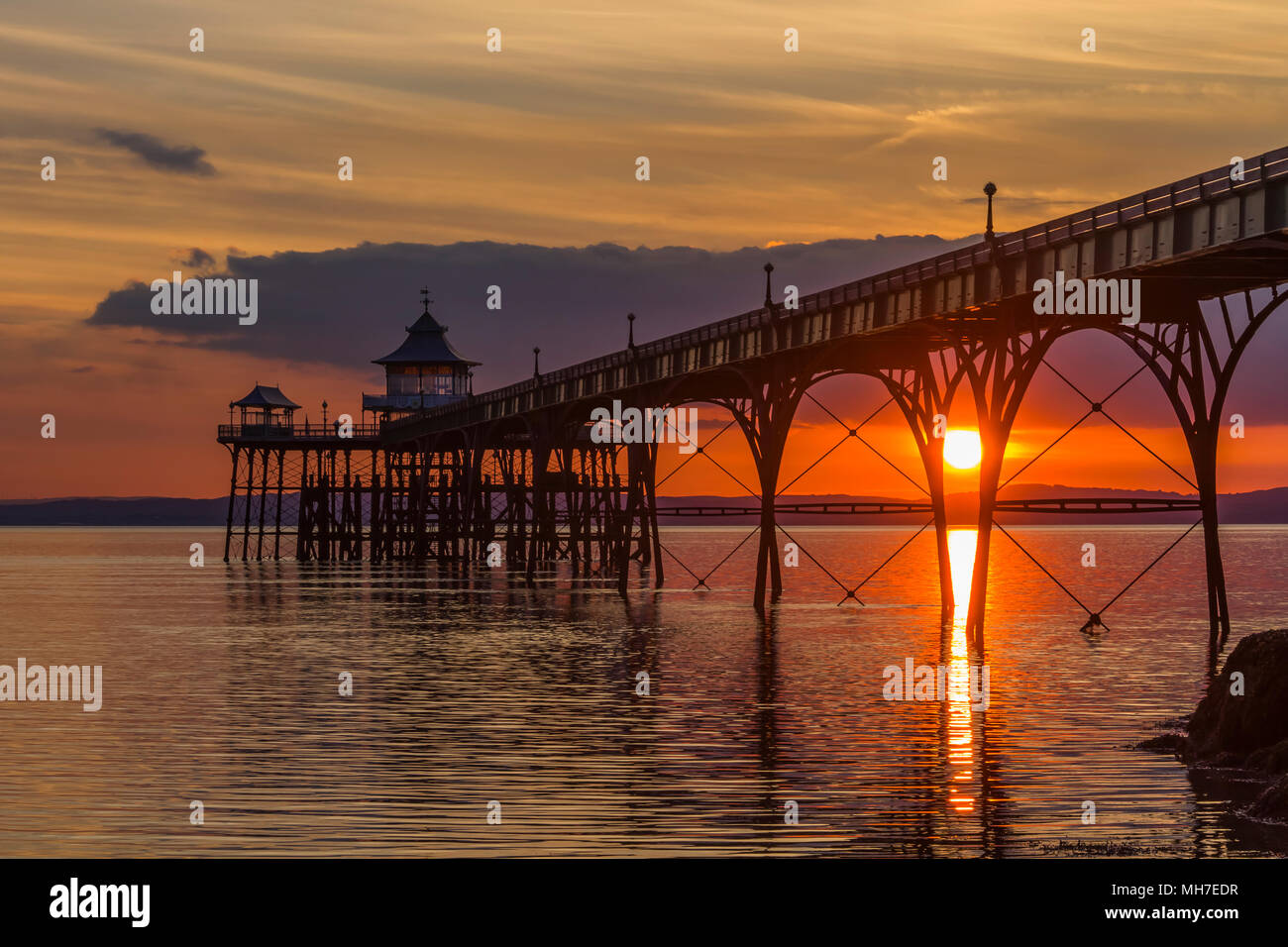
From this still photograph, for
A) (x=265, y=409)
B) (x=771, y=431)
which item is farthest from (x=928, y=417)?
(x=265, y=409)

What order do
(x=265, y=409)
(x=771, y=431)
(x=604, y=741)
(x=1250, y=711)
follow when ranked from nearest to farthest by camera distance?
(x=1250, y=711) < (x=604, y=741) < (x=771, y=431) < (x=265, y=409)

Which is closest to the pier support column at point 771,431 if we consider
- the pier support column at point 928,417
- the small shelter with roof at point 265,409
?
the pier support column at point 928,417

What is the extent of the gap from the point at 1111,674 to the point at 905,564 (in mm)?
96775

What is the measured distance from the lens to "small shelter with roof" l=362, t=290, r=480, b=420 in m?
134

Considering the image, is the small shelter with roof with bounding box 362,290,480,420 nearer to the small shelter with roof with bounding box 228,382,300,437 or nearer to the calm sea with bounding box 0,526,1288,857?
the small shelter with roof with bounding box 228,382,300,437

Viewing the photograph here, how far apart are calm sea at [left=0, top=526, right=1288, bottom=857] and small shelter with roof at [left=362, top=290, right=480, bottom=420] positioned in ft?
258

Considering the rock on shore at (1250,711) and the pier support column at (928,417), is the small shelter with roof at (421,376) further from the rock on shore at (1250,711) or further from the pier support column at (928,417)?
the rock on shore at (1250,711)

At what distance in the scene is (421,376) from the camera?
445ft

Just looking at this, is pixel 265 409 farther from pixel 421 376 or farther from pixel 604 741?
pixel 604 741

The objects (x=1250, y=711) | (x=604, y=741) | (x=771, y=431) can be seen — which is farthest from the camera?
(x=771, y=431)

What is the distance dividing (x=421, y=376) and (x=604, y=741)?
113m

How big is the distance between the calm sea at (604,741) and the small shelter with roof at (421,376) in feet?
258

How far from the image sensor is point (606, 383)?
236 feet
